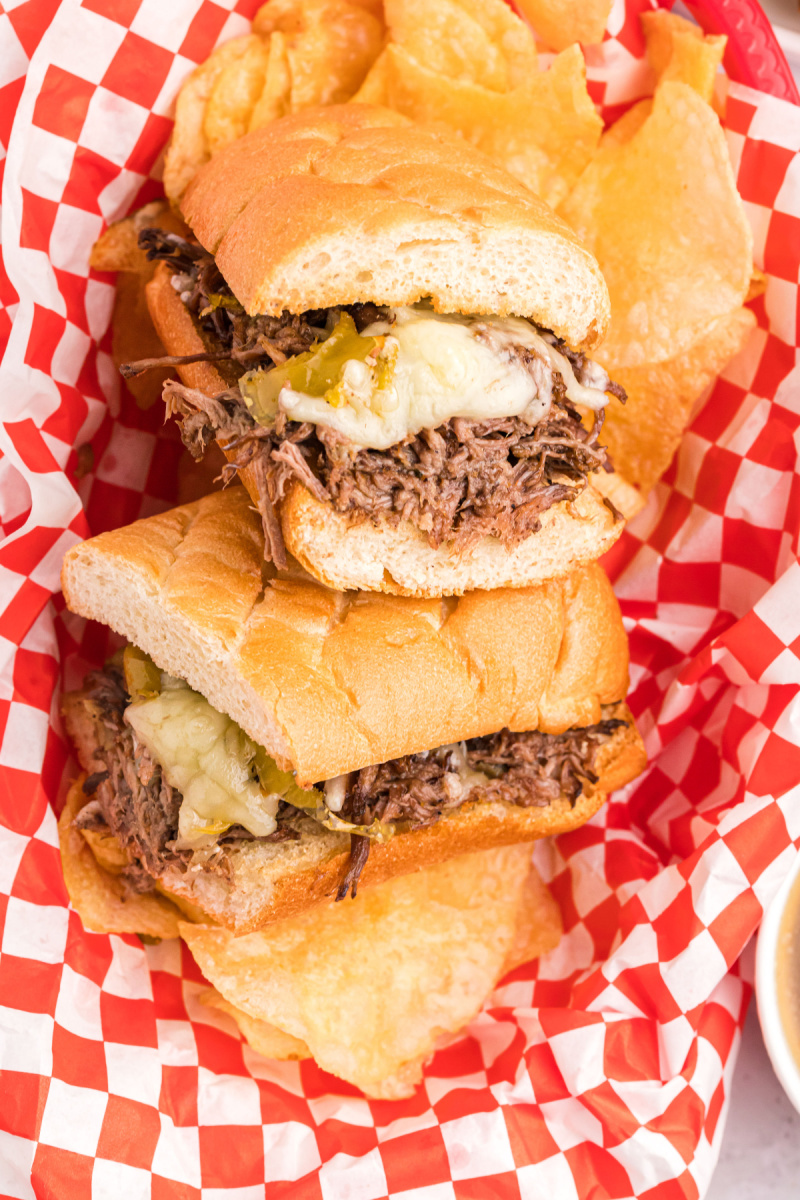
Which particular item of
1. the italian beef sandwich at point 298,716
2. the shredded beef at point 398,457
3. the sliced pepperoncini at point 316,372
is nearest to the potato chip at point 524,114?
the shredded beef at point 398,457

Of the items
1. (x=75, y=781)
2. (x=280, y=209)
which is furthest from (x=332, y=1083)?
(x=280, y=209)

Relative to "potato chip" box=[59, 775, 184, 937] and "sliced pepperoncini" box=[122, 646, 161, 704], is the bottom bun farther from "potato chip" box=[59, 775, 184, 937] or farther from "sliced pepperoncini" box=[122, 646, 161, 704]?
"potato chip" box=[59, 775, 184, 937]

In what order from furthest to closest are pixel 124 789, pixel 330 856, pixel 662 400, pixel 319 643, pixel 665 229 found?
pixel 662 400
pixel 665 229
pixel 124 789
pixel 330 856
pixel 319 643

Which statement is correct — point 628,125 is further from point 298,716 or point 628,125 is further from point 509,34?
point 298,716

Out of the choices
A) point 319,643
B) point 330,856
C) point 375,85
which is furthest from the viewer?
point 375,85

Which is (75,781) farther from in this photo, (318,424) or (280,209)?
(280,209)

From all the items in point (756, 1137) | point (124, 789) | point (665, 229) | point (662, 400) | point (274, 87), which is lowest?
point (756, 1137)

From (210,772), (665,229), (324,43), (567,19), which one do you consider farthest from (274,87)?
→ (210,772)
